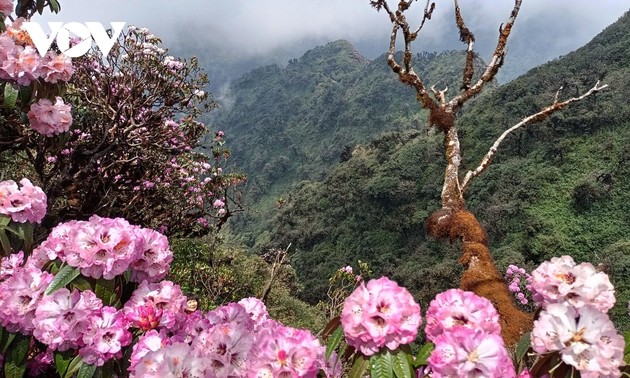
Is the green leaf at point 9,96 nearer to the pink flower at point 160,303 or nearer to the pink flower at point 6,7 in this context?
the pink flower at point 6,7

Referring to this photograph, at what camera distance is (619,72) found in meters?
35.7

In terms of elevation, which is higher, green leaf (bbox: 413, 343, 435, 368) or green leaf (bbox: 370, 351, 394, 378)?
green leaf (bbox: 413, 343, 435, 368)

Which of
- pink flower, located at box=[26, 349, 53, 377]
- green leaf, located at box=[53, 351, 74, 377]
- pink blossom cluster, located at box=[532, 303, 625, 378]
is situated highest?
pink blossom cluster, located at box=[532, 303, 625, 378]

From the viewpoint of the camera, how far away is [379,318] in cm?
112

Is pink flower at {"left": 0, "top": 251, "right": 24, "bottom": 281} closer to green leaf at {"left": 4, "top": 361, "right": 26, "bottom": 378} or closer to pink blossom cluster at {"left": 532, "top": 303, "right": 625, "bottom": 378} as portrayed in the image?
green leaf at {"left": 4, "top": 361, "right": 26, "bottom": 378}

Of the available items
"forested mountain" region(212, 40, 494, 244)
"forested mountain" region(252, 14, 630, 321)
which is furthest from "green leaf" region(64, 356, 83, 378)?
"forested mountain" region(212, 40, 494, 244)

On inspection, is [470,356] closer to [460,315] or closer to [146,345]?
[460,315]

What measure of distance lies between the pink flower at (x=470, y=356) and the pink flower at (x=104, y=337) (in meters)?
0.94

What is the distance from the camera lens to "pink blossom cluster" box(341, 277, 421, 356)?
109 centimetres

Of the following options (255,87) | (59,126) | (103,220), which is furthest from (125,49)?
(255,87)

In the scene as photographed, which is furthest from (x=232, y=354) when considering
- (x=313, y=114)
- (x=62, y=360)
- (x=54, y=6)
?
(x=313, y=114)

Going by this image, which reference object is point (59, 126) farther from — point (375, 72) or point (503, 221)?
point (375, 72)

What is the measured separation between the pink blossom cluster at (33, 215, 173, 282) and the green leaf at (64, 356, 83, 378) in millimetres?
252

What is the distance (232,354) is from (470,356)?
638 millimetres
